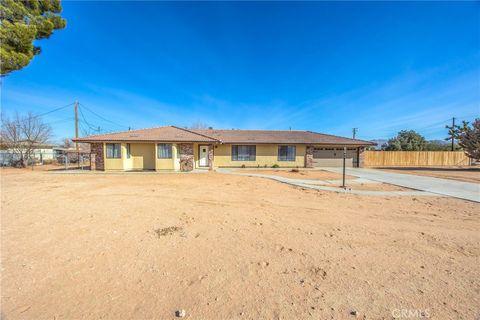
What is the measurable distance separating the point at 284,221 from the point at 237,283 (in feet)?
8.95

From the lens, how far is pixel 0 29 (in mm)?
→ 6902

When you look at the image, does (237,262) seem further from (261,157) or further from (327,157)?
(327,157)

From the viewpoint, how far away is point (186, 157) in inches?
684

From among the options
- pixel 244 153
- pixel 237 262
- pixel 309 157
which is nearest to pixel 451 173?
pixel 309 157

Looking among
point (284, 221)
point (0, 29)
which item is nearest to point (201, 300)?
point (284, 221)

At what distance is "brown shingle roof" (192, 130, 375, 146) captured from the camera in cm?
2124

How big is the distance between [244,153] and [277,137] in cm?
435

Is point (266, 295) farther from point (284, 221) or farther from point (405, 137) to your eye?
point (405, 137)

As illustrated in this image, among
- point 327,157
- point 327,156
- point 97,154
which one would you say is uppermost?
point 97,154

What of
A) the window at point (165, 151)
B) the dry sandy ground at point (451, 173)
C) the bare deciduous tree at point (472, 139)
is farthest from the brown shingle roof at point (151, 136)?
the bare deciduous tree at point (472, 139)

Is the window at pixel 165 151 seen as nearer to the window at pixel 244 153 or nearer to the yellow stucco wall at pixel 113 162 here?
the yellow stucco wall at pixel 113 162

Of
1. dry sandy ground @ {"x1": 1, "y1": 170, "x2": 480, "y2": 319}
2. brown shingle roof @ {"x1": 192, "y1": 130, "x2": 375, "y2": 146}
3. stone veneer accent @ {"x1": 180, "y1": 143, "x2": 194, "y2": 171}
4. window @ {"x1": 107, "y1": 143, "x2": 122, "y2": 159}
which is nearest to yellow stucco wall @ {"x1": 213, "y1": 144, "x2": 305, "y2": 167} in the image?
brown shingle roof @ {"x1": 192, "y1": 130, "x2": 375, "y2": 146}

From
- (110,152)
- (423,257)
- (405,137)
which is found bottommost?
(423,257)

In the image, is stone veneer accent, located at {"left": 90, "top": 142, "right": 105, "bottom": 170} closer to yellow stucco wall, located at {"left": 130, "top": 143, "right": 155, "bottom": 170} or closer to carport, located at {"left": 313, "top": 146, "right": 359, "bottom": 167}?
yellow stucco wall, located at {"left": 130, "top": 143, "right": 155, "bottom": 170}
